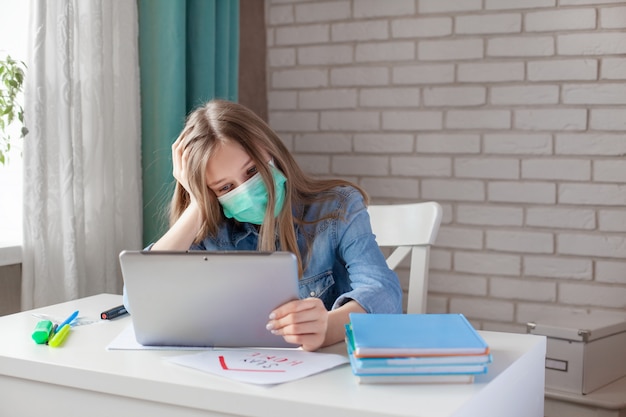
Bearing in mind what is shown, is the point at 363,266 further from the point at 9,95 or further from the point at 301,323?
the point at 9,95

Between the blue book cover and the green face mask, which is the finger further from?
the green face mask

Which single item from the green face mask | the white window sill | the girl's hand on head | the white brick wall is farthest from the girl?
the white brick wall

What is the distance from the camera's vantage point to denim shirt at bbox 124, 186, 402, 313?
1.53m

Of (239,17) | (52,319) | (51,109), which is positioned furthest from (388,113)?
(52,319)

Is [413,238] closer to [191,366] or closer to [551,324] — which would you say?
[551,324]

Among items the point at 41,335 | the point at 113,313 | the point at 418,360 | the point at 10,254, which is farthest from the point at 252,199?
the point at 10,254

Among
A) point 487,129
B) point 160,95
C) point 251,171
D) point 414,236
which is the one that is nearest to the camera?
point 251,171

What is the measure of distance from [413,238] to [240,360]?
830 millimetres

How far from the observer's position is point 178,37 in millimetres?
2354

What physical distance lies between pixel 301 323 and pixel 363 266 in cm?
38

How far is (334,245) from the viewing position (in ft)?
5.29

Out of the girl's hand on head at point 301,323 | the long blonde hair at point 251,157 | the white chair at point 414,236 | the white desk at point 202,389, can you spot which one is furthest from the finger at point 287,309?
the white chair at point 414,236

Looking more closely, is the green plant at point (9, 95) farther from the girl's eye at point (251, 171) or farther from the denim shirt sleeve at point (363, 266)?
the denim shirt sleeve at point (363, 266)

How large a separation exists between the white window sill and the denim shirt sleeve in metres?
0.92
